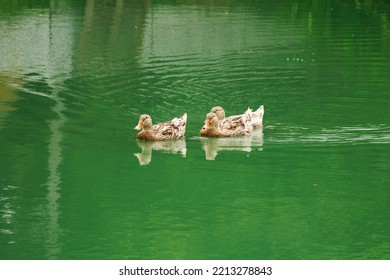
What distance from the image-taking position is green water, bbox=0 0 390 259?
401 inches

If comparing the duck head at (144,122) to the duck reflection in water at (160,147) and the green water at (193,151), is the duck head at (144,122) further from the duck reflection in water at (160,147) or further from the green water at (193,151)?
the green water at (193,151)

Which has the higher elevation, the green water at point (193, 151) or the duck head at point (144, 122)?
the duck head at point (144, 122)

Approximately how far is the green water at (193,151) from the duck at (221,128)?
5.1 inches

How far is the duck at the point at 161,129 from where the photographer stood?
541 inches

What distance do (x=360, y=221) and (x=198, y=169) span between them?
2.31m

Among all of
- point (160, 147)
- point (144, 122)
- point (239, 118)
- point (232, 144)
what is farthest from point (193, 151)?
point (239, 118)

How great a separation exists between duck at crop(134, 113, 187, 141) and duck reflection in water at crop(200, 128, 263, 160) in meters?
0.30

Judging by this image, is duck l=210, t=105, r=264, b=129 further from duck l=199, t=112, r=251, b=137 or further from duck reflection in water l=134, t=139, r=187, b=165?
duck reflection in water l=134, t=139, r=187, b=165

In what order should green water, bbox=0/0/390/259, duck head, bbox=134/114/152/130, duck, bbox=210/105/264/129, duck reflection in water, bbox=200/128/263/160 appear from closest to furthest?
Answer: green water, bbox=0/0/390/259, duck reflection in water, bbox=200/128/263/160, duck head, bbox=134/114/152/130, duck, bbox=210/105/264/129

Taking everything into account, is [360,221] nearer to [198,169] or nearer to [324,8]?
[198,169]

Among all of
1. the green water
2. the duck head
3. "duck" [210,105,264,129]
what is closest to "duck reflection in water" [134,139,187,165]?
the green water

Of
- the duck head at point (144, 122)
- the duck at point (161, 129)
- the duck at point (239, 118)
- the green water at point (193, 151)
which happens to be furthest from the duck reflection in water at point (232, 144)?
the duck head at point (144, 122)

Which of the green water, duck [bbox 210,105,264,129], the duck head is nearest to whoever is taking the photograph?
the green water

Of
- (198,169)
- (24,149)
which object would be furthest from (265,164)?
(24,149)
